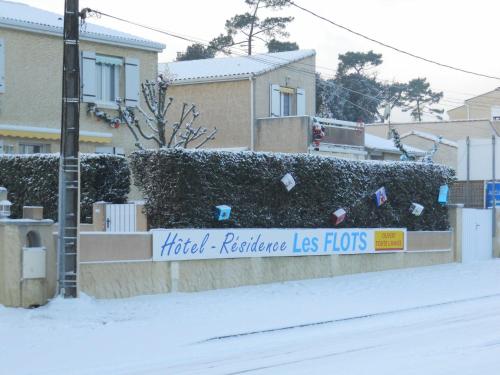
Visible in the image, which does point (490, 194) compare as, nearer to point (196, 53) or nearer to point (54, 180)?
point (54, 180)

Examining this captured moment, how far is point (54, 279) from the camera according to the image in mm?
14148

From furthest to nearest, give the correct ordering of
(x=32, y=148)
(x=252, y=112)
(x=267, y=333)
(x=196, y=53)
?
(x=196, y=53), (x=252, y=112), (x=32, y=148), (x=267, y=333)

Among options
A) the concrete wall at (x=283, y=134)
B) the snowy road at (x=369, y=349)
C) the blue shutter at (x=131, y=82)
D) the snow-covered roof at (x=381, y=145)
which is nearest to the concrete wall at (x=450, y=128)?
the snow-covered roof at (x=381, y=145)

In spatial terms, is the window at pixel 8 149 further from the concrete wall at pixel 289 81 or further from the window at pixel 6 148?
the concrete wall at pixel 289 81

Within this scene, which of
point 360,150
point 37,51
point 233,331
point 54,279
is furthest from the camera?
point 360,150

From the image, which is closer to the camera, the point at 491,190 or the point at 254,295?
the point at 254,295

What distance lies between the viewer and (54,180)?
19.0 meters

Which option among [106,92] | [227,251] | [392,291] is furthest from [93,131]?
[392,291]

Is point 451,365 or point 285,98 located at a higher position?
point 285,98

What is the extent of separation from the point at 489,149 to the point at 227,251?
38.9 feet

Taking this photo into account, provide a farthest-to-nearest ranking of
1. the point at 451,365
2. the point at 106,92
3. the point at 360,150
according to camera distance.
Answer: the point at 360,150, the point at 106,92, the point at 451,365

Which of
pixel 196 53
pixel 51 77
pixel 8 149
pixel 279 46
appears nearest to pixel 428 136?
pixel 279 46

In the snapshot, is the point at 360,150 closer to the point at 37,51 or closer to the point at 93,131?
the point at 93,131

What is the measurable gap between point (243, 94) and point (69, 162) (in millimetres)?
18968
